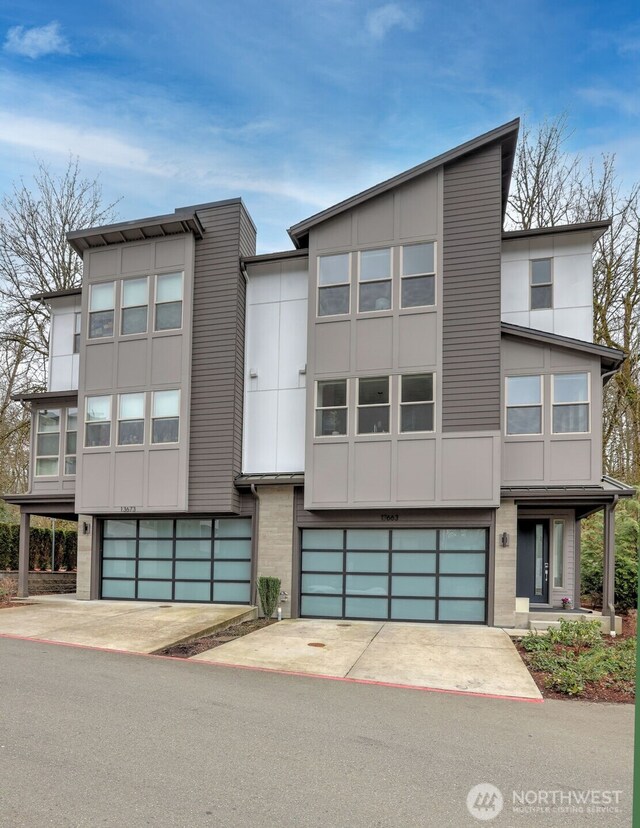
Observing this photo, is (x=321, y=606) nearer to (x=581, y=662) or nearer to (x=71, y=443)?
(x=581, y=662)

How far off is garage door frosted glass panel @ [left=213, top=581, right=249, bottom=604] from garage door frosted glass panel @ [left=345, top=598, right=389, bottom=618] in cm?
270

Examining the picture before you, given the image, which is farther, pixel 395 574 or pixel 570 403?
pixel 395 574

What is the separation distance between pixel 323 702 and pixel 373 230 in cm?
1117

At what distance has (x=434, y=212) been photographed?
14984mm

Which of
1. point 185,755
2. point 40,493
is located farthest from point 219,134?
point 185,755

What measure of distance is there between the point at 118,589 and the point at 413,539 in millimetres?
8313

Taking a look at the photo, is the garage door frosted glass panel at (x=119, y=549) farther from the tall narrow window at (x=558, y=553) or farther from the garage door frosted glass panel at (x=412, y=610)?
the tall narrow window at (x=558, y=553)

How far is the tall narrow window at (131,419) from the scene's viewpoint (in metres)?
16.3

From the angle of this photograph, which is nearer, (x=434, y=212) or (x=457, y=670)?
(x=457, y=670)

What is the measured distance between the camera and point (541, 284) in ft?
51.5

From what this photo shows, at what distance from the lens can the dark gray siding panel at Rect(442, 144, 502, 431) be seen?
46.5 ft

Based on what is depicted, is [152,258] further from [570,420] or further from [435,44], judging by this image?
[570,420]

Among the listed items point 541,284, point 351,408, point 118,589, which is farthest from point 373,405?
point 118,589

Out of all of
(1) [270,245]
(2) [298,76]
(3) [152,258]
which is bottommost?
(3) [152,258]
